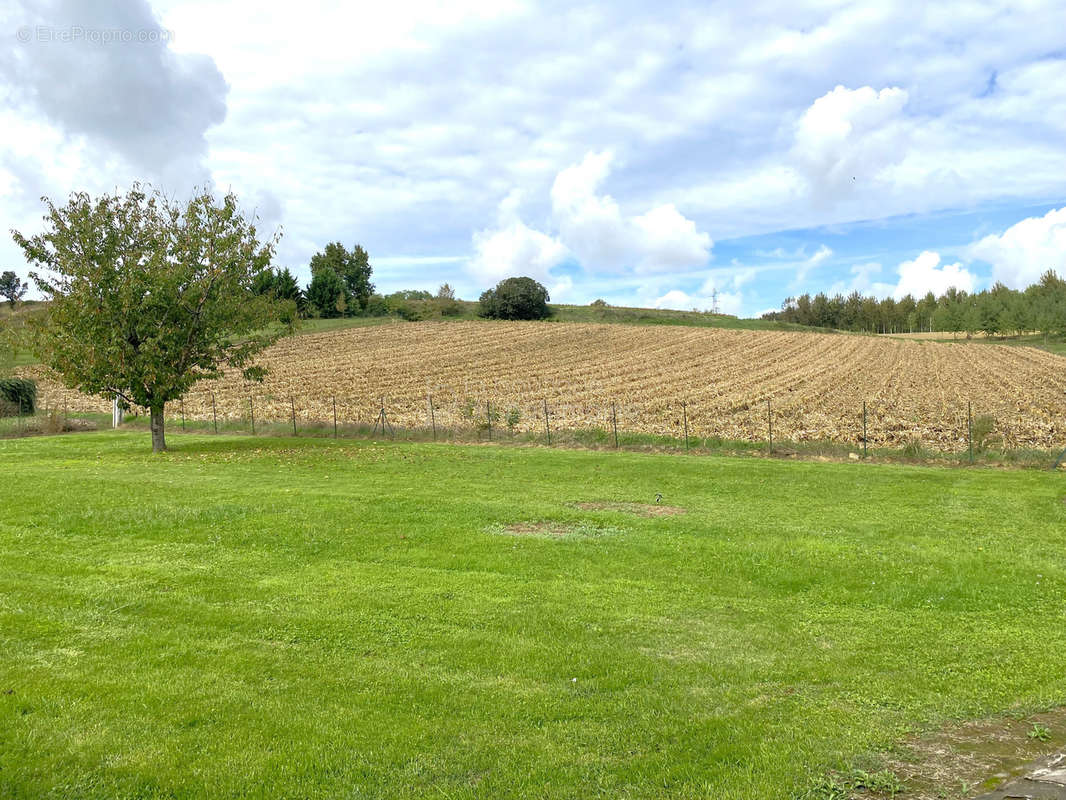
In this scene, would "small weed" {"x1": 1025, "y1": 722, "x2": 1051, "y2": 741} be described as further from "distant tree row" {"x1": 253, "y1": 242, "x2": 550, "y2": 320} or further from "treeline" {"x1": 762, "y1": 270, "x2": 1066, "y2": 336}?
"treeline" {"x1": 762, "y1": 270, "x2": 1066, "y2": 336}

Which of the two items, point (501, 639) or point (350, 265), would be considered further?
point (350, 265)

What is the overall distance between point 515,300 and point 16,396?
58715 millimetres

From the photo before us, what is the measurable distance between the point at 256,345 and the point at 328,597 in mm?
19935

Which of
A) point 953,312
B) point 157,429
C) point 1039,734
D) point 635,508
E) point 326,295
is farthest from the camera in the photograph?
point 953,312

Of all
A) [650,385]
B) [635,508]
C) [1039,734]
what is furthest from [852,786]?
[650,385]

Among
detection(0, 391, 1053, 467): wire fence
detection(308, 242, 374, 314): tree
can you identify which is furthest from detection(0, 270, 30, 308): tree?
detection(0, 391, 1053, 467): wire fence

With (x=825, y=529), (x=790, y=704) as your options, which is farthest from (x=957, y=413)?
(x=790, y=704)

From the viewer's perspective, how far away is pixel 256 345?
2698 cm

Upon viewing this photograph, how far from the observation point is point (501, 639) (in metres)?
7.64

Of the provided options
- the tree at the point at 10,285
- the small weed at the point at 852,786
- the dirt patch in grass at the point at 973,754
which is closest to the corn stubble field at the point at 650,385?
the dirt patch in grass at the point at 973,754

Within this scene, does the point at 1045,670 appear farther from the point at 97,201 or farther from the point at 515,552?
the point at 97,201

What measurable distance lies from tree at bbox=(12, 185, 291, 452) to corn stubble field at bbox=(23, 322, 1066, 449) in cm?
212

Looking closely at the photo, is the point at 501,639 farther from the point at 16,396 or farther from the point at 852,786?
the point at 16,396

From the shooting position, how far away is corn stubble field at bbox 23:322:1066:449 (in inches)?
1131
